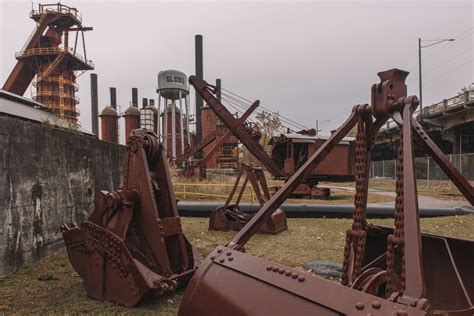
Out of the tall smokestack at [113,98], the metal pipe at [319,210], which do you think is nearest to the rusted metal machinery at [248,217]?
the metal pipe at [319,210]

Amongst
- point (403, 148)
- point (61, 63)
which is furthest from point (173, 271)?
point (61, 63)

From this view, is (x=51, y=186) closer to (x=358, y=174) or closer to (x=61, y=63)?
(x=358, y=174)

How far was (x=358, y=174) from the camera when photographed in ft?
8.61

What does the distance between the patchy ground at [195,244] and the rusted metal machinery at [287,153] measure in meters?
6.27

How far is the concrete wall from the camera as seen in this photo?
5.46 m

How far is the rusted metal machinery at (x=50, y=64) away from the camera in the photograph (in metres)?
33.5

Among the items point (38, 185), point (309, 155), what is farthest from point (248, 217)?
point (309, 155)

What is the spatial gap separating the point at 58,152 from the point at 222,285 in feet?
18.9

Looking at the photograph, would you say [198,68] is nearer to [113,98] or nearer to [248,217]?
[113,98]

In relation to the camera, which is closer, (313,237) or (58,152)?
(58,152)

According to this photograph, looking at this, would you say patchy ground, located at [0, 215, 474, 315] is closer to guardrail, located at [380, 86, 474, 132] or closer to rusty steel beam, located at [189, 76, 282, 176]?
rusty steel beam, located at [189, 76, 282, 176]

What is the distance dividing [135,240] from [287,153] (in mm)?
14652

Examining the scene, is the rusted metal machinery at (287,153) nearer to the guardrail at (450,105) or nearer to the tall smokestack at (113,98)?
the guardrail at (450,105)

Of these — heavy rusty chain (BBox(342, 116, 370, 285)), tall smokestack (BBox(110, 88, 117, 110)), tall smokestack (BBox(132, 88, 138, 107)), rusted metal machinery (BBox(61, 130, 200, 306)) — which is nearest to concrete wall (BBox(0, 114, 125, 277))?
rusted metal machinery (BBox(61, 130, 200, 306))
